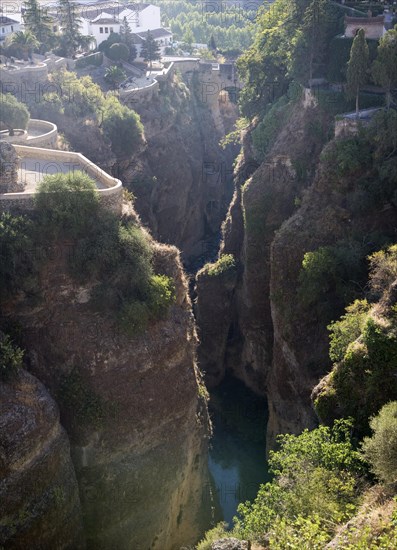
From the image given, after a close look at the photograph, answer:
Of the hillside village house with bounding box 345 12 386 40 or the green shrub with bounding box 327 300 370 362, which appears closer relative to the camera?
the green shrub with bounding box 327 300 370 362

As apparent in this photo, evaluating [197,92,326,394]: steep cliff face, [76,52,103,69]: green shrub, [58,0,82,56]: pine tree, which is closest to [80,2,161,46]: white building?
[58,0,82,56]: pine tree

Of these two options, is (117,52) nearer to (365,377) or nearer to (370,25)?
(370,25)

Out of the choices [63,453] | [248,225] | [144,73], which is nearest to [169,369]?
[63,453]

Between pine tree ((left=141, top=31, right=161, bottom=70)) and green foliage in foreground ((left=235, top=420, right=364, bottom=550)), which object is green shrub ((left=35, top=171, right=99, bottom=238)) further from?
pine tree ((left=141, top=31, right=161, bottom=70))

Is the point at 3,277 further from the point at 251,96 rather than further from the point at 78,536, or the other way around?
the point at 251,96

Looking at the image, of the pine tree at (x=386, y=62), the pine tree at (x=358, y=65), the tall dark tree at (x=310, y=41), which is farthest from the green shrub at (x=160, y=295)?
the tall dark tree at (x=310, y=41)

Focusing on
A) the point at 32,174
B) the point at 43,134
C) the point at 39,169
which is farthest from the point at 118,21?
the point at 32,174
